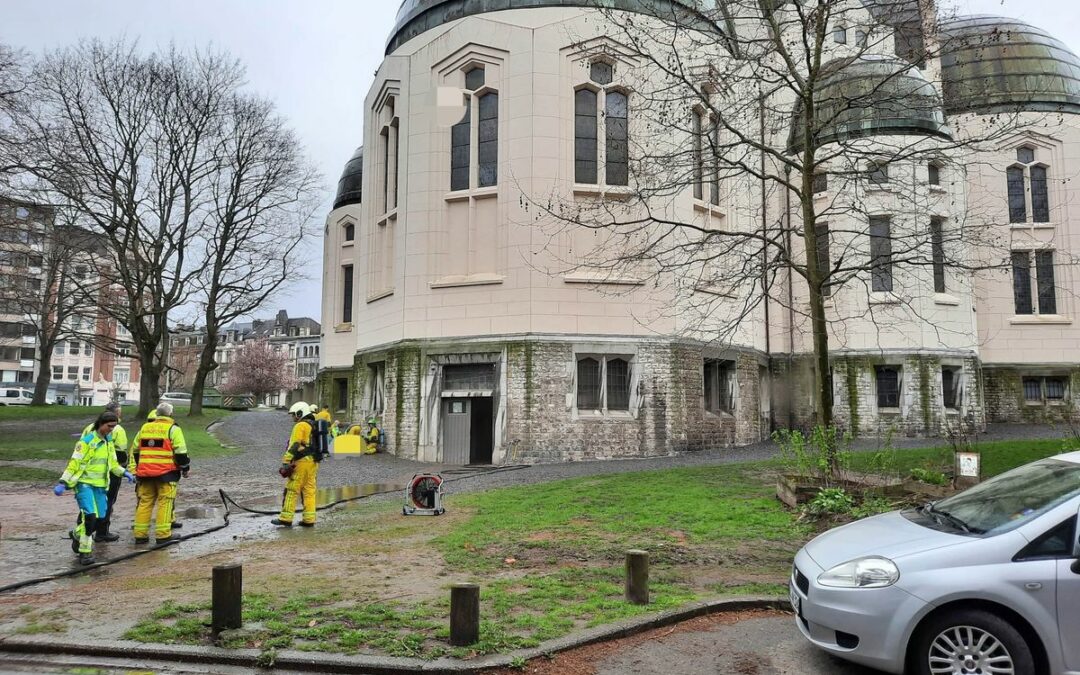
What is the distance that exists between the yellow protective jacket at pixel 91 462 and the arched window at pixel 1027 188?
3397cm

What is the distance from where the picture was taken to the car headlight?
15.5ft

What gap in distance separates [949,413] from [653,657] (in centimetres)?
2579

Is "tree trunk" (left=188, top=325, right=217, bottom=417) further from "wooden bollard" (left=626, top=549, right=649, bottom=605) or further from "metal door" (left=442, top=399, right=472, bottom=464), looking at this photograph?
"wooden bollard" (left=626, top=549, right=649, bottom=605)

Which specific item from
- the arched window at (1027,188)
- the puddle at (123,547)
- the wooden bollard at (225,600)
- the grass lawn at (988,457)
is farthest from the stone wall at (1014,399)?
the wooden bollard at (225,600)

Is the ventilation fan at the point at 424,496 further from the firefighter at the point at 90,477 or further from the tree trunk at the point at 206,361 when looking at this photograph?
the tree trunk at the point at 206,361

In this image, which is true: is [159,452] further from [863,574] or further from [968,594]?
[968,594]

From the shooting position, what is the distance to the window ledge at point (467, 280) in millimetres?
22141

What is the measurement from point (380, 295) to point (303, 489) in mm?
14934

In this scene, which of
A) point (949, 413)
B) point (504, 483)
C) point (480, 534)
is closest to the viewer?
point (480, 534)

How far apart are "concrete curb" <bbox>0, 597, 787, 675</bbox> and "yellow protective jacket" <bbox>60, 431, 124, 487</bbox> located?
3726 millimetres

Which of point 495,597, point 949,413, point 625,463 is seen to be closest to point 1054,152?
point 949,413

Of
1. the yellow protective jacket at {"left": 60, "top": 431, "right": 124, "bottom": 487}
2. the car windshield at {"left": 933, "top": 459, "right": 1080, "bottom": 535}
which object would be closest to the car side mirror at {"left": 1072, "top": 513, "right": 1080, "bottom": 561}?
the car windshield at {"left": 933, "top": 459, "right": 1080, "bottom": 535}

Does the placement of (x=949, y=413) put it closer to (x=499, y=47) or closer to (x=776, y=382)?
(x=776, y=382)

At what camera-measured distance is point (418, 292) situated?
2312cm
